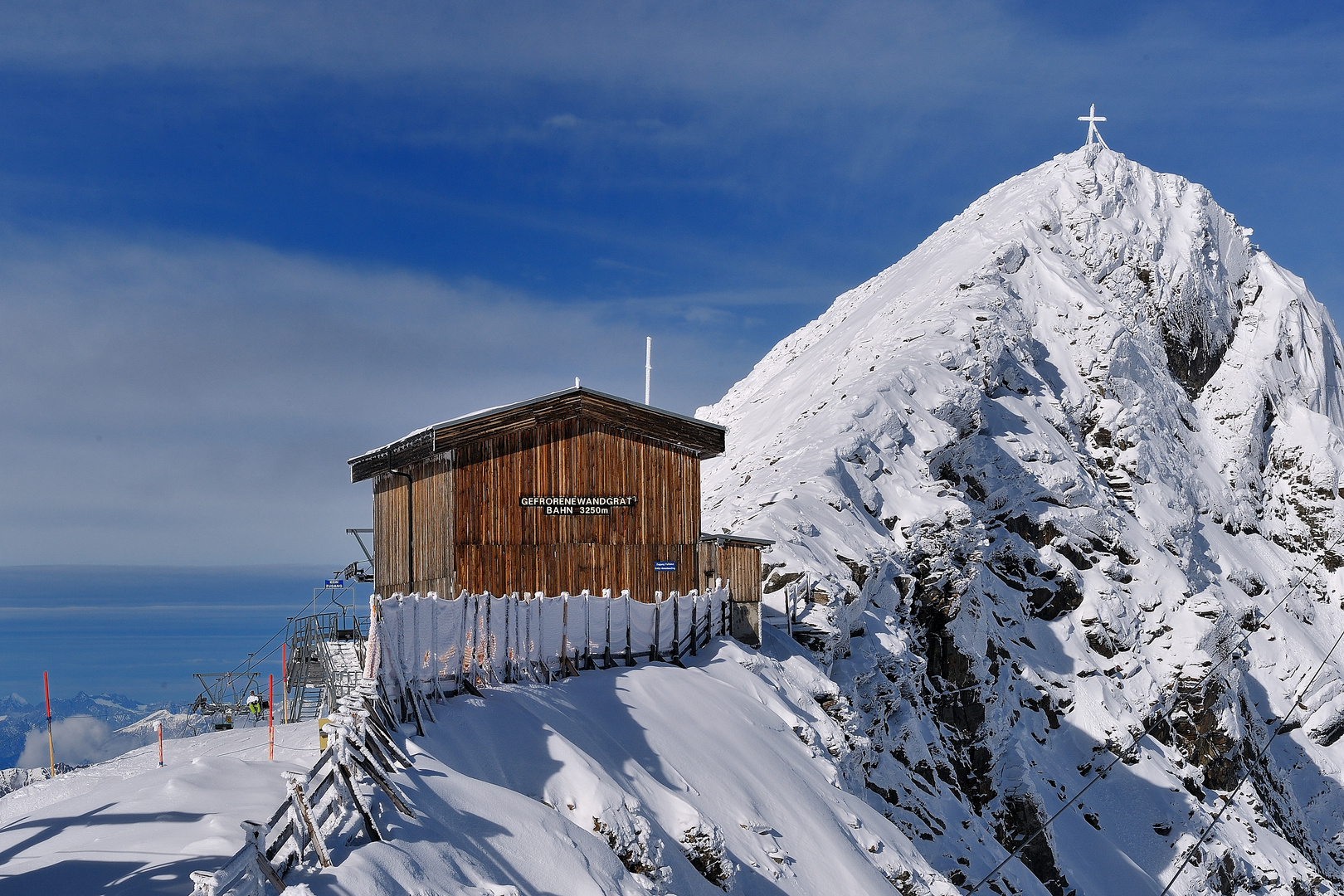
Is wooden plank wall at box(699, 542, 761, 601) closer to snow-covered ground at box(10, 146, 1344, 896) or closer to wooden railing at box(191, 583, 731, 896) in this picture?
wooden railing at box(191, 583, 731, 896)

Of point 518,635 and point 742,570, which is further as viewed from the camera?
point 742,570

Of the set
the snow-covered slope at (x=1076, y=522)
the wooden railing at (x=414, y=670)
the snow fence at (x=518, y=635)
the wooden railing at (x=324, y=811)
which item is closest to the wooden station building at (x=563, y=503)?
the snow fence at (x=518, y=635)

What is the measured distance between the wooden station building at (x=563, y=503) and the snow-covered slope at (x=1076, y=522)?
7.86 m

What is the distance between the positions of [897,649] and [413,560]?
59.2ft

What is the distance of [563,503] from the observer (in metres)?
26.8

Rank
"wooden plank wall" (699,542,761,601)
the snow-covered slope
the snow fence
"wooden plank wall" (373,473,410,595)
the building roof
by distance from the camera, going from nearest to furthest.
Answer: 1. the snow fence
2. the building roof
3. "wooden plank wall" (699,542,761,601)
4. "wooden plank wall" (373,473,410,595)
5. the snow-covered slope

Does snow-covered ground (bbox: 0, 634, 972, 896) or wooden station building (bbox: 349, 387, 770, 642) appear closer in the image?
snow-covered ground (bbox: 0, 634, 972, 896)

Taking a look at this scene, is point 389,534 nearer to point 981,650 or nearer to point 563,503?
point 563,503

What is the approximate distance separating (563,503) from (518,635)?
7.02 m

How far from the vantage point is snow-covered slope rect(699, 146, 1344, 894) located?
134ft

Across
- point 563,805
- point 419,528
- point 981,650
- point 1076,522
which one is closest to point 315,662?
point 419,528

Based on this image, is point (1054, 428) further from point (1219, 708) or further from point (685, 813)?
point (685, 813)

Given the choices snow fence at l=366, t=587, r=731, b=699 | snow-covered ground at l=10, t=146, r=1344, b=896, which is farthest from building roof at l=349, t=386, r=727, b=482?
snow-covered ground at l=10, t=146, r=1344, b=896

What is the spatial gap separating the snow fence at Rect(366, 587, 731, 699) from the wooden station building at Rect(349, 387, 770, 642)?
1259 mm
